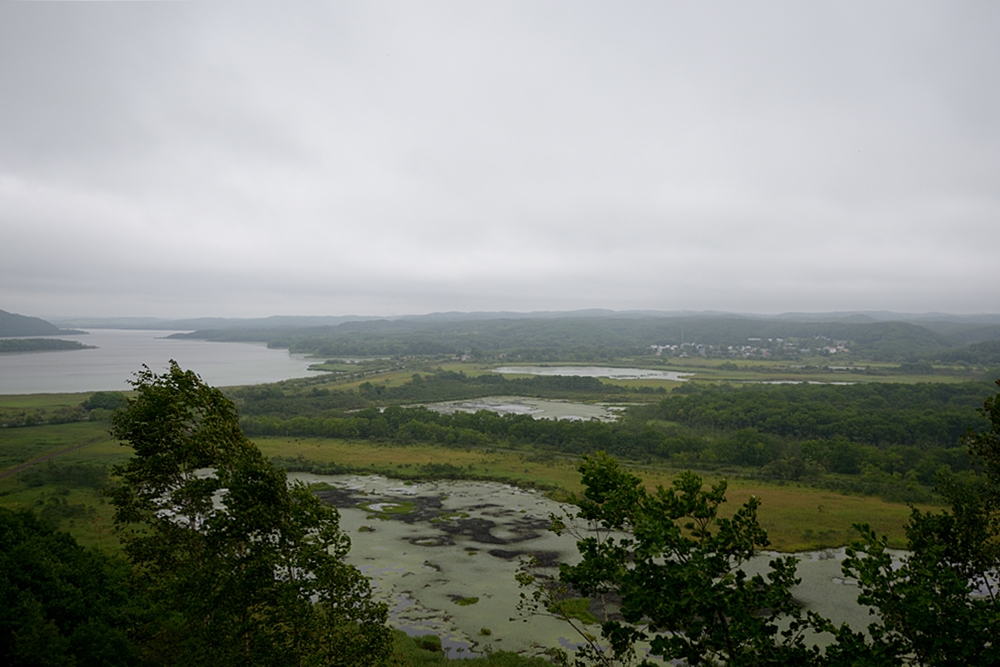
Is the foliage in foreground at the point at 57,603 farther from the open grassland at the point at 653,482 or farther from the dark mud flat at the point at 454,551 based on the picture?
the open grassland at the point at 653,482

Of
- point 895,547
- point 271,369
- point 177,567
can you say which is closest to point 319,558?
point 177,567

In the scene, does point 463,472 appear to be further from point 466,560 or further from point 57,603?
point 57,603

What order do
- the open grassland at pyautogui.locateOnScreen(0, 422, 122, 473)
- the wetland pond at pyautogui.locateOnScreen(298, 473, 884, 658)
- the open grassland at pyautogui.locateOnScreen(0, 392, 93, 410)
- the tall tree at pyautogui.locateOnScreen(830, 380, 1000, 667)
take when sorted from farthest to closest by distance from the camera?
the open grassland at pyautogui.locateOnScreen(0, 392, 93, 410)
the open grassland at pyautogui.locateOnScreen(0, 422, 122, 473)
the wetland pond at pyautogui.locateOnScreen(298, 473, 884, 658)
the tall tree at pyautogui.locateOnScreen(830, 380, 1000, 667)

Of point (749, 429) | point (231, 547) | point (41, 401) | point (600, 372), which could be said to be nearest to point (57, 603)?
point (231, 547)

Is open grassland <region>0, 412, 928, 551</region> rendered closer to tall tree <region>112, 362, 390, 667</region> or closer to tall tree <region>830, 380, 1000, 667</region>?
tall tree <region>112, 362, 390, 667</region>

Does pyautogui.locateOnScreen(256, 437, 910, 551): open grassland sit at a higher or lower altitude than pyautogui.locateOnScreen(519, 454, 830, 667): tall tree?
lower

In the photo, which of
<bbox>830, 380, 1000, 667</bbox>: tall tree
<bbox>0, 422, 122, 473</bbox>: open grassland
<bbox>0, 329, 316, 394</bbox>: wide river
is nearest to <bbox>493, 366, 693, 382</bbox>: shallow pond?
<bbox>0, 329, 316, 394</bbox>: wide river

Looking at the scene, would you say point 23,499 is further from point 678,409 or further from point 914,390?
point 914,390
